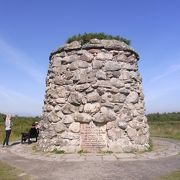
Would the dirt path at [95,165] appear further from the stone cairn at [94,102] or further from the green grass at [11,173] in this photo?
the stone cairn at [94,102]

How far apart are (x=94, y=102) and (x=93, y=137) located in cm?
123

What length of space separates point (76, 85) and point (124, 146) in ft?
9.13

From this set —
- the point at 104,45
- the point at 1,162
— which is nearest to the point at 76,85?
the point at 104,45

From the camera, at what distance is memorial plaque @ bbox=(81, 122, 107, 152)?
10648mm

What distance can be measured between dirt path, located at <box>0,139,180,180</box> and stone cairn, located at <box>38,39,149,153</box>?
823 millimetres

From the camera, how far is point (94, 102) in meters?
10.9

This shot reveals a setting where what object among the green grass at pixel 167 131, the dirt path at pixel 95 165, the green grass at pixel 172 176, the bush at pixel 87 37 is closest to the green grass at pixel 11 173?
the dirt path at pixel 95 165

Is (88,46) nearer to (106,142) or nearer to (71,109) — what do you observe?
(71,109)

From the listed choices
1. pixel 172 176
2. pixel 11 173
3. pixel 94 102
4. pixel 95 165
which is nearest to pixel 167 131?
pixel 94 102

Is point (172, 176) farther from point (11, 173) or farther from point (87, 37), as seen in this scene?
point (87, 37)

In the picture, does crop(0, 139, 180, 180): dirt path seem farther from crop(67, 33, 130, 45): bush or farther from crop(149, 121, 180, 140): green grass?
crop(149, 121, 180, 140): green grass

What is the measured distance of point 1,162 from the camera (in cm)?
884

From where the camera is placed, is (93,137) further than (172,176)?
Yes

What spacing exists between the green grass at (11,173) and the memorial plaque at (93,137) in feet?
10.8
